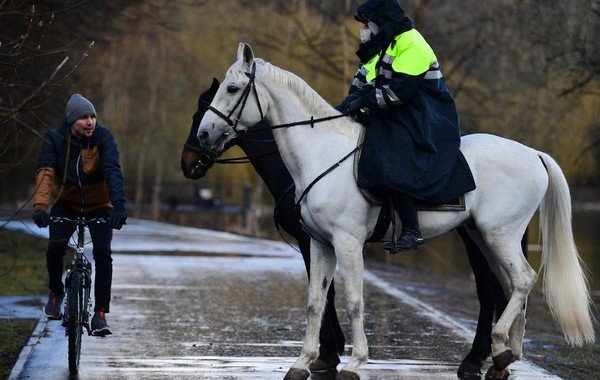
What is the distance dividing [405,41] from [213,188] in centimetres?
4518

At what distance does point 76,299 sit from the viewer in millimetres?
9750

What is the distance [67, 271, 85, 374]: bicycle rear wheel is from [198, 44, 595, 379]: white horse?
152 centimetres

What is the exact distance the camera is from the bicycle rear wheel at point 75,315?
9508 mm

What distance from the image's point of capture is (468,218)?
9.88m

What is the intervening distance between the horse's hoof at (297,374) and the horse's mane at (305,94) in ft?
5.81

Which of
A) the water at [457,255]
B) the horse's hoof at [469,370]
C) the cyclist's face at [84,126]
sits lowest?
the water at [457,255]

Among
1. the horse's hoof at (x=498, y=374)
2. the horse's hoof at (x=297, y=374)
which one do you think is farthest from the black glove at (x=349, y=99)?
the horse's hoof at (x=498, y=374)

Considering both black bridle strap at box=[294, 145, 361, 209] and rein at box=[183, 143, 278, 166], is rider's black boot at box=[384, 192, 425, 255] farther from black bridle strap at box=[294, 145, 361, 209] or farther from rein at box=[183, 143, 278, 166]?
rein at box=[183, 143, 278, 166]

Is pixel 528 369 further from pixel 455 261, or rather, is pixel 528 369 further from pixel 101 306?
pixel 455 261

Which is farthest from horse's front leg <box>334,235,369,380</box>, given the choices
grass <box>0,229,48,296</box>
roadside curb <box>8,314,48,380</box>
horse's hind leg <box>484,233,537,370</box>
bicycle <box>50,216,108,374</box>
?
grass <box>0,229,48,296</box>

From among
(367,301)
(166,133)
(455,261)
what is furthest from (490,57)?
(166,133)

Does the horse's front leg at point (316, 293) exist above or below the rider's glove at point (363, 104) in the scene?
below

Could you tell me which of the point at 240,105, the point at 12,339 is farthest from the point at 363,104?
the point at 12,339

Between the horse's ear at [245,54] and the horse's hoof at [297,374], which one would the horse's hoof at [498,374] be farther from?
the horse's ear at [245,54]
